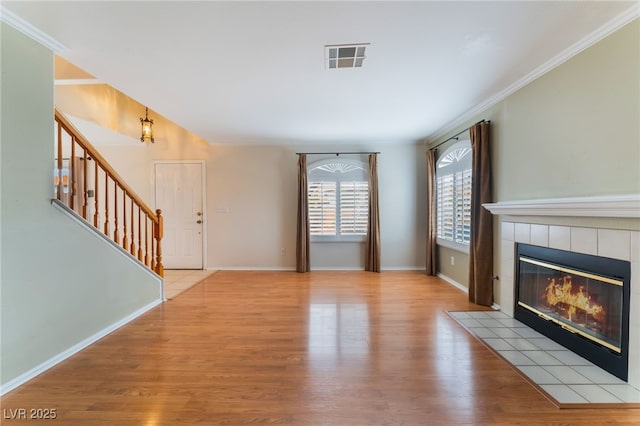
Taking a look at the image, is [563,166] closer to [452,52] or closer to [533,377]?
[452,52]

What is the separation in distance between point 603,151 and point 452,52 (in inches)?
53.0

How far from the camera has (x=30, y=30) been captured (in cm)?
205

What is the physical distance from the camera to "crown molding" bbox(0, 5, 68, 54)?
1.90 meters

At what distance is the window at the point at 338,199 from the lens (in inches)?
222

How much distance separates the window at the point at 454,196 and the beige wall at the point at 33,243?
4446mm

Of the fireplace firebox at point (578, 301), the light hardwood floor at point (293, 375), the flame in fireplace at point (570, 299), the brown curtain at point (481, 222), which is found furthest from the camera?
the brown curtain at point (481, 222)

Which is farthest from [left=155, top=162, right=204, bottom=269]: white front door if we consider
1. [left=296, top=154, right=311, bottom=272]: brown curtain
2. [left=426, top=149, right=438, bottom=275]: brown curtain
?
[left=426, top=149, right=438, bottom=275]: brown curtain

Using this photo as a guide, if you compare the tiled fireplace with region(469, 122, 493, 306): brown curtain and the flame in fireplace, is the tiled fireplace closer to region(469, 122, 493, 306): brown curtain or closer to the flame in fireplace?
region(469, 122, 493, 306): brown curtain

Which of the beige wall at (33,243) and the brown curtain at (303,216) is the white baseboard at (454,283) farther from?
the beige wall at (33,243)

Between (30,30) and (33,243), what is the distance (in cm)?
151

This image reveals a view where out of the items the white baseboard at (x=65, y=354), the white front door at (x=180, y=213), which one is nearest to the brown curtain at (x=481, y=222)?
the white baseboard at (x=65, y=354)

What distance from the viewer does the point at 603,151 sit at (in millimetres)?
2154

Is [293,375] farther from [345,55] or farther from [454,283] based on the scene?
[454,283]

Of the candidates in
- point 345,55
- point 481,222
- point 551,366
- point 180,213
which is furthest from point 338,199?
point 551,366
